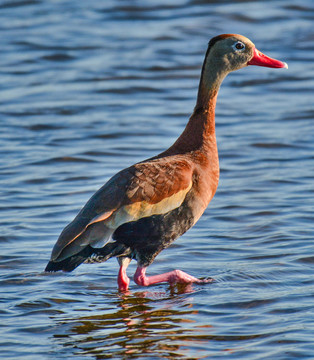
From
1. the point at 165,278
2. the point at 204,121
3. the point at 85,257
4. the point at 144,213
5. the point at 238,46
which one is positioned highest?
the point at 238,46

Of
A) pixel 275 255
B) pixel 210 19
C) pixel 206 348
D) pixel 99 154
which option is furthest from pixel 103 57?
pixel 206 348

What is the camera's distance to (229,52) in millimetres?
7469

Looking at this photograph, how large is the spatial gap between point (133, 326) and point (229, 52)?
2.68 m

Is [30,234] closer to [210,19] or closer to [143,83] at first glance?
[143,83]

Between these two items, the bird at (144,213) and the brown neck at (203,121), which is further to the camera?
the brown neck at (203,121)

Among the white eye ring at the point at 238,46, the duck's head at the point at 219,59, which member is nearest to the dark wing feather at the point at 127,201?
the duck's head at the point at 219,59

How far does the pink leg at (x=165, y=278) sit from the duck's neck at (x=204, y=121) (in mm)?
1057

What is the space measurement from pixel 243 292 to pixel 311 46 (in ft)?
29.9

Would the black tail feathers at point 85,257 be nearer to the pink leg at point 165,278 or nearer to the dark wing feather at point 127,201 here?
the dark wing feather at point 127,201

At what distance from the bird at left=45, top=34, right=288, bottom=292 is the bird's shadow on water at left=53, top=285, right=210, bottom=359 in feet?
0.50

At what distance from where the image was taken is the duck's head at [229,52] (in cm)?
741

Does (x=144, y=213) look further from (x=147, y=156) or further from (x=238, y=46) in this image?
(x=147, y=156)

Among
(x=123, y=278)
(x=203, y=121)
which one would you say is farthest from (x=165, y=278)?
(x=203, y=121)

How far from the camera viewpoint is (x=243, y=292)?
661 centimetres
